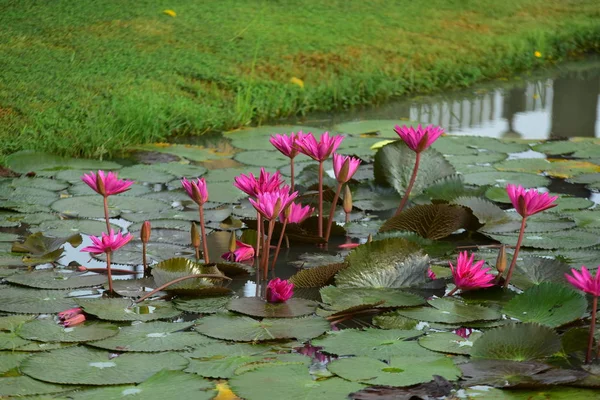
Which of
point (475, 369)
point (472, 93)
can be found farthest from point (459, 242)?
point (472, 93)

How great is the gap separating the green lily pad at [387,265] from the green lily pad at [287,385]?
0.61 meters

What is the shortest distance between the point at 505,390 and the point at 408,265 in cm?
71

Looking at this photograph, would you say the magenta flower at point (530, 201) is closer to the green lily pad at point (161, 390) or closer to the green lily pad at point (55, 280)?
the green lily pad at point (161, 390)

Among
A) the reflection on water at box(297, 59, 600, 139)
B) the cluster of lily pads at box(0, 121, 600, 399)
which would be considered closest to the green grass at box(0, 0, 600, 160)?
the reflection on water at box(297, 59, 600, 139)

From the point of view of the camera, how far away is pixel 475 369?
6.84ft

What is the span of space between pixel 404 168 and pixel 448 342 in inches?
58.9

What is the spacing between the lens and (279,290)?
246 cm

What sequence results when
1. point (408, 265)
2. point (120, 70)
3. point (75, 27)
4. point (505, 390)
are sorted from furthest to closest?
point (75, 27), point (120, 70), point (408, 265), point (505, 390)

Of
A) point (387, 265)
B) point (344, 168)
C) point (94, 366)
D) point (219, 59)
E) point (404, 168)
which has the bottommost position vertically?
point (94, 366)

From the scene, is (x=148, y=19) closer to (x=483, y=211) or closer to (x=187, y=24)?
(x=187, y=24)

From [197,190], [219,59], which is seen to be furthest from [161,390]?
[219,59]

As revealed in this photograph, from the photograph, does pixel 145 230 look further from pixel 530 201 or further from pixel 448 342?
pixel 530 201

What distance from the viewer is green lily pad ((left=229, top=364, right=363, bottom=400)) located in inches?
76.3

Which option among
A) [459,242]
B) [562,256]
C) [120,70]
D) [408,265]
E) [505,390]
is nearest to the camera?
[505,390]
